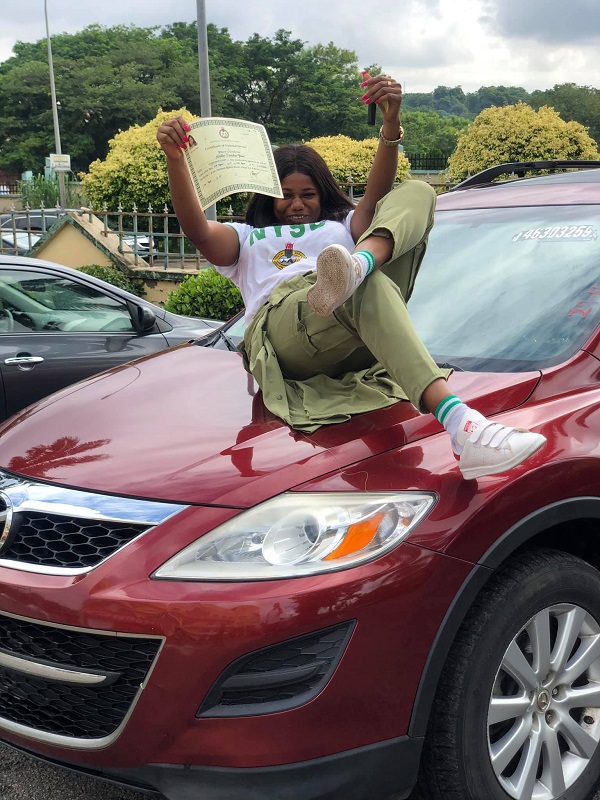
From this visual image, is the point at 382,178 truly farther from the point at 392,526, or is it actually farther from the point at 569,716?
the point at 569,716

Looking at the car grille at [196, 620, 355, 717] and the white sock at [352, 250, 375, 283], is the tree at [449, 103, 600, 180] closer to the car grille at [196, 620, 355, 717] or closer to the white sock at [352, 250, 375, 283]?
the white sock at [352, 250, 375, 283]

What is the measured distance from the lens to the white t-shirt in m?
3.36

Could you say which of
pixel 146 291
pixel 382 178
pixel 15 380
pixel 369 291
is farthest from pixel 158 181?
pixel 369 291

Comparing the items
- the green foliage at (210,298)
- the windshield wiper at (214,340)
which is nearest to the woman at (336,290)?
the windshield wiper at (214,340)

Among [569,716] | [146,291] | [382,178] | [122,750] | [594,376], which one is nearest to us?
[122,750]

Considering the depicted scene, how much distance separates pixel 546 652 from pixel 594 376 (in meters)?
0.80

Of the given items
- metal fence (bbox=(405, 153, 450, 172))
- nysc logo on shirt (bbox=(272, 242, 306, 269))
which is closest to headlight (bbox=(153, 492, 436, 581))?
nysc logo on shirt (bbox=(272, 242, 306, 269))

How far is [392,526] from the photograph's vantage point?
6.74 feet

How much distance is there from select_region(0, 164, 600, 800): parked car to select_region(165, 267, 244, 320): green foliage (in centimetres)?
747

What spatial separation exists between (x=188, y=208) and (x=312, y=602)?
5.67 feet

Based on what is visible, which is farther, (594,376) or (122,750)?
(594,376)

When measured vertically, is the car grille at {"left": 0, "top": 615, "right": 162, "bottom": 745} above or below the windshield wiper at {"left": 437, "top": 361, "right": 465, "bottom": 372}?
below

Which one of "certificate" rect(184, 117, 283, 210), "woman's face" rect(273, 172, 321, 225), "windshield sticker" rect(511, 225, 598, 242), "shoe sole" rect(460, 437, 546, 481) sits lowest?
"shoe sole" rect(460, 437, 546, 481)

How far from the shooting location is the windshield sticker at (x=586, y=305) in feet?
9.04
